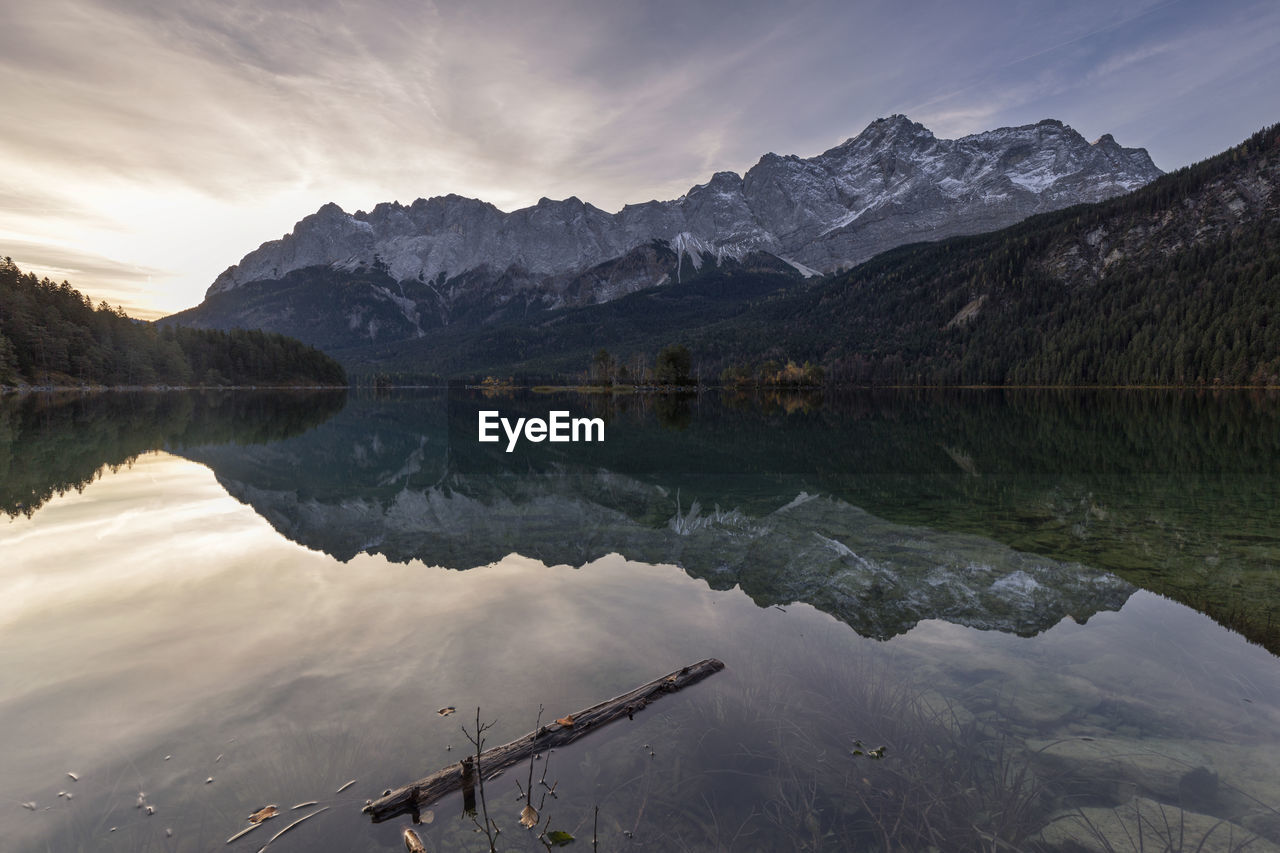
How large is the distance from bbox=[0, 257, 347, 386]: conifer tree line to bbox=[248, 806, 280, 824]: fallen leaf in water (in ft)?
490

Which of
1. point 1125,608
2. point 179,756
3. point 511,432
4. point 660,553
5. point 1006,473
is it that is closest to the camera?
point 179,756

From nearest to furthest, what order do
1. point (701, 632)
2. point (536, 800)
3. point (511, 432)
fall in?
point (536, 800)
point (701, 632)
point (511, 432)

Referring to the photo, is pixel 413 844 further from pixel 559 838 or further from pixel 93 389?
pixel 93 389

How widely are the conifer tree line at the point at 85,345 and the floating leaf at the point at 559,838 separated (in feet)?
499

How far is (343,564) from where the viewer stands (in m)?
16.6

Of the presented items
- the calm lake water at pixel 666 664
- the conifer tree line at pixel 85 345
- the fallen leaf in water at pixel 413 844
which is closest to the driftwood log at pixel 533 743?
the calm lake water at pixel 666 664

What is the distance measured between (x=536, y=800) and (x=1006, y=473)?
1242 inches

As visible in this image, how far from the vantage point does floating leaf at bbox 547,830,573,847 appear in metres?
5.96

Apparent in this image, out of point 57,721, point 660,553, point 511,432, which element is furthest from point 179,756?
point 511,432

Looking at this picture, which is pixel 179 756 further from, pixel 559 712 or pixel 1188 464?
pixel 1188 464

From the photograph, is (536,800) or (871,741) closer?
(536,800)

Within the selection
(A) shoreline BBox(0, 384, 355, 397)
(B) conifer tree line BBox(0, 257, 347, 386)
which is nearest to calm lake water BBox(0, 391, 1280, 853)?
(A) shoreline BBox(0, 384, 355, 397)

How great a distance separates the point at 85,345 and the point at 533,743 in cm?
18142
